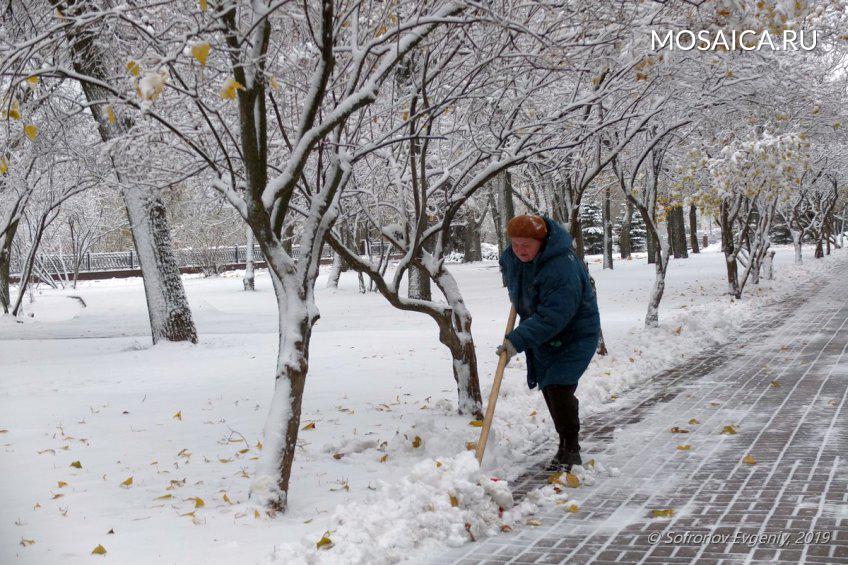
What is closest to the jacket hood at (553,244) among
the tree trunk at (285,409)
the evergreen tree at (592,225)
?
the tree trunk at (285,409)

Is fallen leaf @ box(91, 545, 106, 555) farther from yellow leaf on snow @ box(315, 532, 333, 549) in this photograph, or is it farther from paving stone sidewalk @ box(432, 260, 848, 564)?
paving stone sidewalk @ box(432, 260, 848, 564)

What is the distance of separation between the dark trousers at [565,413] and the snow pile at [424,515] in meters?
0.54

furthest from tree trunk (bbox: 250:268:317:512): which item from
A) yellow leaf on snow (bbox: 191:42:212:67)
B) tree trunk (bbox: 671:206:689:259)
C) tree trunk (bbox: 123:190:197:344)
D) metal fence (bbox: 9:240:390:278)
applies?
metal fence (bbox: 9:240:390:278)

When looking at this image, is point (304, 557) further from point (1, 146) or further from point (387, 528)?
point (1, 146)

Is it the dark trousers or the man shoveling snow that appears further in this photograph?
the dark trousers

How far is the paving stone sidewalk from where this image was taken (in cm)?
410

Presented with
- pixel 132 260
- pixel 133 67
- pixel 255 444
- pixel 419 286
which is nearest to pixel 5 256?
pixel 419 286

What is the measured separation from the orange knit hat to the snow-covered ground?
1423 mm

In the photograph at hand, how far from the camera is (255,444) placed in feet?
21.4

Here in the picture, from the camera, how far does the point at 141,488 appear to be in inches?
207

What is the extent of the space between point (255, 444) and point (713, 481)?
331cm

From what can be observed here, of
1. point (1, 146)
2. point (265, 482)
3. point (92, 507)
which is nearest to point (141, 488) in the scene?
point (92, 507)

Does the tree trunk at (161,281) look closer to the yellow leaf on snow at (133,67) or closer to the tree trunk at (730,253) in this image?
the yellow leaf on snow at (133,67)

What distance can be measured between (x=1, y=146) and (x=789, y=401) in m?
6.62
